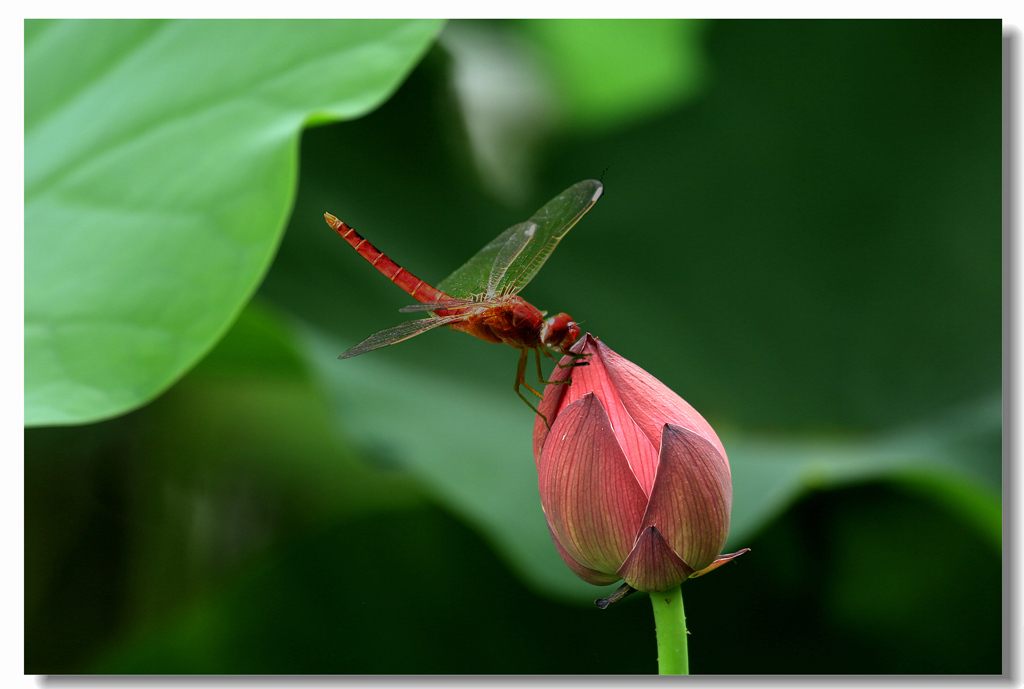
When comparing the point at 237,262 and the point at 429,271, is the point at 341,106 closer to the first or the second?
the point at 237,262

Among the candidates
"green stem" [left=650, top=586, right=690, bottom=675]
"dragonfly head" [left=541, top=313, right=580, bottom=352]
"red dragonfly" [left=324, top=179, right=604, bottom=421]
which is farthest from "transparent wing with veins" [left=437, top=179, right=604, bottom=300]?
"green stem" [left=650, top=586, right=690, bottom=675]

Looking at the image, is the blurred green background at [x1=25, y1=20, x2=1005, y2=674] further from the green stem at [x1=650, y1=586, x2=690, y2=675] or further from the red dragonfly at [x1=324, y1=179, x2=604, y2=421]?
the green stem at [x1=650, y1=586, x2=690, y2=675]

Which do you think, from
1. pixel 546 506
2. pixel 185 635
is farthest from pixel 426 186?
pixel 546 506

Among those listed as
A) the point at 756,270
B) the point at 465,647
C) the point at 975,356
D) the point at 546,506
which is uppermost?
the point at 756,270

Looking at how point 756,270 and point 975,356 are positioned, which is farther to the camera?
point 756,270

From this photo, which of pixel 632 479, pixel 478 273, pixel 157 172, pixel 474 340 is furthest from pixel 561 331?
pixel 474 340
